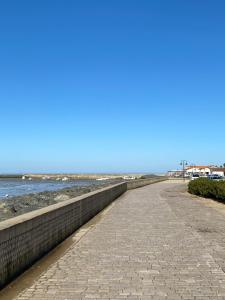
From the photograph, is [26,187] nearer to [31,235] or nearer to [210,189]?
[210,189]

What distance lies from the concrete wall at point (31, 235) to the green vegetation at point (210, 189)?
1454cm

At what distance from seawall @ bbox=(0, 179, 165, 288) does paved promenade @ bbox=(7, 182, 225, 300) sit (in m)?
0.39

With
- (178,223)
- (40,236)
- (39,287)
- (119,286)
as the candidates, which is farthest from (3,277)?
(178,223)

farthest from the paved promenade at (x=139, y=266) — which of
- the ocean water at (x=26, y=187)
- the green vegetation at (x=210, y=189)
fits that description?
the ocean water at (x=26, y=187)

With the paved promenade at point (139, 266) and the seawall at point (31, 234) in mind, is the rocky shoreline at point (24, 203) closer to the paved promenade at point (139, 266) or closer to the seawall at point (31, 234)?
the seawall at point (31, 234)

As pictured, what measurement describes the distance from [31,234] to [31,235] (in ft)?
0.05

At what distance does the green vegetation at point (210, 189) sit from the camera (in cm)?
2691

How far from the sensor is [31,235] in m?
8.41

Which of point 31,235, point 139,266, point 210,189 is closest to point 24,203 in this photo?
point 210,189

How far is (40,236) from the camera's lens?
9.17m

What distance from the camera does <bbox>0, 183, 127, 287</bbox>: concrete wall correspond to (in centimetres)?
704

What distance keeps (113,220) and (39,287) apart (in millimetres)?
9711

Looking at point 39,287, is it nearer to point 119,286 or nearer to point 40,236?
point 119,286

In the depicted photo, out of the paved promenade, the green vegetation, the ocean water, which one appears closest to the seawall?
the paved promenade
